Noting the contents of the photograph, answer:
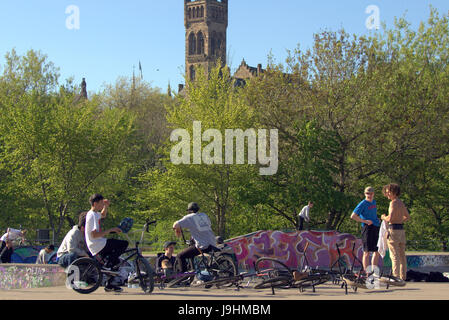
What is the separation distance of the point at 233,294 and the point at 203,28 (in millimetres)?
149257

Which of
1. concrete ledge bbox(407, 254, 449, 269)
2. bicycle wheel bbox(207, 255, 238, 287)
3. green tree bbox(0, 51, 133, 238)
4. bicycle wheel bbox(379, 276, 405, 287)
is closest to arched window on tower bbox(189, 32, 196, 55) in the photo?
green tree bbox(0, 51, 133, 238)

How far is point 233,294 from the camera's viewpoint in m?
11.1

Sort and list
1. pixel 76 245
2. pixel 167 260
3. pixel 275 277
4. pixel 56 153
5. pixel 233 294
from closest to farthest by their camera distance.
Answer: pixel 233 294 → pixel 76 245 → pixel 275 277 → pixel 167 260 → pixel 56 153

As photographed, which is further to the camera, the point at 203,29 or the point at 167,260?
the point at 203,29

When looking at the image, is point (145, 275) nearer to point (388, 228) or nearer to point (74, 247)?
point (74, 247)

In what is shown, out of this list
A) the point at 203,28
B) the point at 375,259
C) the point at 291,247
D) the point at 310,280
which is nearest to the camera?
the point at 310,280

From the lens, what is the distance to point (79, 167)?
139ft

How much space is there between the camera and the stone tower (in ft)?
511

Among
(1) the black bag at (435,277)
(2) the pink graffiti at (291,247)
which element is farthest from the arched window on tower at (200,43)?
(1) the black bag at (435,277)

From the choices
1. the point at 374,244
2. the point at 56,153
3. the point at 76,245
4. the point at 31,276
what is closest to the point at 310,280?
the point at 374,244

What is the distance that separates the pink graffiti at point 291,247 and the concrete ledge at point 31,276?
9.34 m
